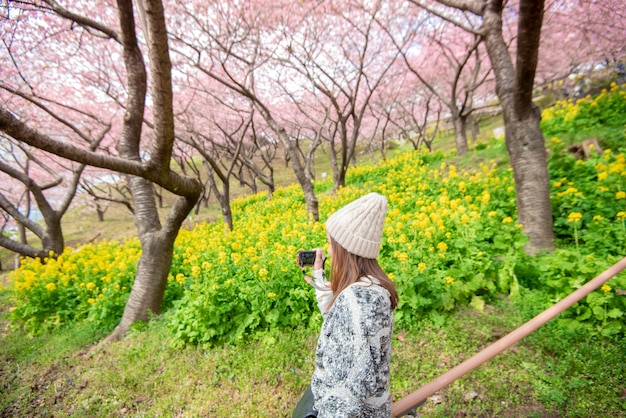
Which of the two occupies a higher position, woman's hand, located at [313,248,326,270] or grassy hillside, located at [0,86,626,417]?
woman's hand, located at [313,248,326,270]

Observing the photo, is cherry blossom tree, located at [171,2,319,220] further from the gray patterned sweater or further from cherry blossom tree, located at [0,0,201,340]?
the gray patterned sweater

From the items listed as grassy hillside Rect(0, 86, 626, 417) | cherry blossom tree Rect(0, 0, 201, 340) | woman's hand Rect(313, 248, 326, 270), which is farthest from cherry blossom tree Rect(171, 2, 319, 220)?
woman's hand Rect(313, 248, 326, 270)


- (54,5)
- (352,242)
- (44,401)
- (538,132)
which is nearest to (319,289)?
(352,242)

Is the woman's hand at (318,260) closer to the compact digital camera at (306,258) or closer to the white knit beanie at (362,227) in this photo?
the compact digital camera at (306,258)

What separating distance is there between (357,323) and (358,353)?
133 mm

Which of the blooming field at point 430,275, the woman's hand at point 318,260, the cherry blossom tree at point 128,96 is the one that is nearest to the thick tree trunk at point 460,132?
the blooming field at point 430,275

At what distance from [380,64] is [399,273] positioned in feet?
42.5

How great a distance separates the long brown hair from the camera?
1.53m

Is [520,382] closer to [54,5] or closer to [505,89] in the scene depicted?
[505,89]

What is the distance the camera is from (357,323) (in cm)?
136

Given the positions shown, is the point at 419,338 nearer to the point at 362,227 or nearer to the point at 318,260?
the point at 318,260

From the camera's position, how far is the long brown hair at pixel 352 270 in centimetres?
153

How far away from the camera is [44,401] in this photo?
3678mm

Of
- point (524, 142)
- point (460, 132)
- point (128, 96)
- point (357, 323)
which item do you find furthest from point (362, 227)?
point (460, 132)
